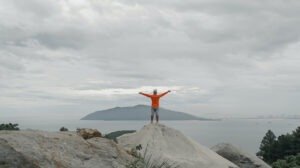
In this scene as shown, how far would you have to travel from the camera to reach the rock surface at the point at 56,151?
794cm

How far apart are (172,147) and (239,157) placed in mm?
4669

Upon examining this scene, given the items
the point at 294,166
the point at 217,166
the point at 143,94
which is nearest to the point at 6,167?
the point at 143,94

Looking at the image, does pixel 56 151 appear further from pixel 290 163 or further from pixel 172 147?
pixel 290 163

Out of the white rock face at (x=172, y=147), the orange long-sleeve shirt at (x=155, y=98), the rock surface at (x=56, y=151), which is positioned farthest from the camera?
the orange long-sleeve shirt at (x=155, y=98)

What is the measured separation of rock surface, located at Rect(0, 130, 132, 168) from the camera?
313 inches

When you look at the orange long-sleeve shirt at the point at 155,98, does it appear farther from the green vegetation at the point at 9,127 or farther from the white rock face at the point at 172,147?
the green vegetation at the point at 9,127

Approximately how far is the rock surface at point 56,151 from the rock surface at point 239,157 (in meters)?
9.78

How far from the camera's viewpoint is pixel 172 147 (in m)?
15.5

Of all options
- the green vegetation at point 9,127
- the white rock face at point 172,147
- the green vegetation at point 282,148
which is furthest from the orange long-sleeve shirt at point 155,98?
the green vegetation at point 282,148

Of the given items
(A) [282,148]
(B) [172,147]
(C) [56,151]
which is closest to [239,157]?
(B) [172,147]

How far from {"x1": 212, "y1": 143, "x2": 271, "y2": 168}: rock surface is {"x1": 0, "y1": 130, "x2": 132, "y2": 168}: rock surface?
978 cm

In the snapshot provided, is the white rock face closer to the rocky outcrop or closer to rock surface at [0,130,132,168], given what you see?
the rocky outcrop

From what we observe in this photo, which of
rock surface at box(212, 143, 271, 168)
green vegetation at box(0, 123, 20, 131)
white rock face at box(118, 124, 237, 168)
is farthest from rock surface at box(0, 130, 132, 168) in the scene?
green vegetation at box(0, 123, 20, 131)

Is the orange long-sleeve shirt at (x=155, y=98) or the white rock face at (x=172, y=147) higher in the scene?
the orange long-sleeve shirt at (x=155, y=98)
